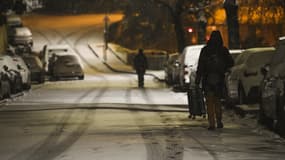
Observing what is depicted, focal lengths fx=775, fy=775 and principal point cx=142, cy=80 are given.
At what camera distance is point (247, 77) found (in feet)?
68.9

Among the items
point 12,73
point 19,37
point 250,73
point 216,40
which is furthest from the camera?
point 19,37

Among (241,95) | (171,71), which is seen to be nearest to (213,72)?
(241,95)

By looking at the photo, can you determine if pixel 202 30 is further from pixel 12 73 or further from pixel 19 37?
pixel 19 37

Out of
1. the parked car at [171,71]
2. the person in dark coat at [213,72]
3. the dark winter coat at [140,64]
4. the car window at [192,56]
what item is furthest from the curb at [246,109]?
the dark winter coat at [140,64]

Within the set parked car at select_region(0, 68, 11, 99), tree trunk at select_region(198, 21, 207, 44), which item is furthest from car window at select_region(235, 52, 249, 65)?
tree trunk at select_region(198, 21, 207, 44)

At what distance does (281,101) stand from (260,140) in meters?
0.87

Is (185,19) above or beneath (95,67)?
above

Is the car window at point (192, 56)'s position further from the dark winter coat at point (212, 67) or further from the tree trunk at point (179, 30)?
the dark winter coat at point (212, 67)

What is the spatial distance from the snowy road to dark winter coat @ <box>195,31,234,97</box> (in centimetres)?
91

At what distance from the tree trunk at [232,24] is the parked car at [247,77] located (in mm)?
6106

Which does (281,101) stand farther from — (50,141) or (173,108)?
(173,108)

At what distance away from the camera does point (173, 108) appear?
2286cm

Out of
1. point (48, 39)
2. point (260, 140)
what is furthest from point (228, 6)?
point (48, 39)

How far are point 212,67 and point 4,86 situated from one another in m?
13.1
